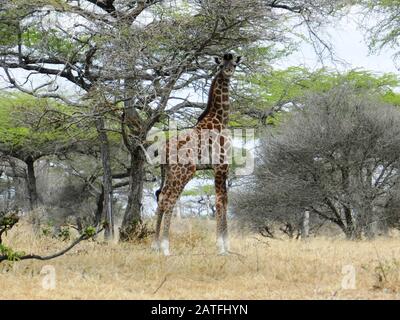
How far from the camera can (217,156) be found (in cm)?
869

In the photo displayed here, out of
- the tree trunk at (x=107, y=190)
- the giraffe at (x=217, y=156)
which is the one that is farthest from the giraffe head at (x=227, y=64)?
the tree trunk at (x=107, y=190)

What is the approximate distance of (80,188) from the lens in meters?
29.2

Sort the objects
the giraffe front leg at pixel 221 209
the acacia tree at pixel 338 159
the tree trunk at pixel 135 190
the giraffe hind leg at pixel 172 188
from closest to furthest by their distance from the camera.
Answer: the giraffe front leg at pixel 221 209 < the giraffe hind leg at pixel 172 188 < the tree trunk at pixel 135 190 < the acacia tree at pixel 338 159

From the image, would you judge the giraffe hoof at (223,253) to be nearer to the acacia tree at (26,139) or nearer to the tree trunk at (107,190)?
the tree trunk at (107,190)

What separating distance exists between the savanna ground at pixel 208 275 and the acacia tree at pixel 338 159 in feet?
19.9

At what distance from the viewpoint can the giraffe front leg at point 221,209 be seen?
869 cm

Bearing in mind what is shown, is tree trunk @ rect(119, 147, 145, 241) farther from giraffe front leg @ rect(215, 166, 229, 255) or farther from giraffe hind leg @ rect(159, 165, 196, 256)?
giraffe front leg @ rect(215, 166, 229, 255)

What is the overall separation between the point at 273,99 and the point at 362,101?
464cm

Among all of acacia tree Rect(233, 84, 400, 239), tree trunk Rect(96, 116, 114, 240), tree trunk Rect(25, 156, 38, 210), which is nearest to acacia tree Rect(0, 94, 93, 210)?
tree trunk Rect(25, 156, 38, 210)

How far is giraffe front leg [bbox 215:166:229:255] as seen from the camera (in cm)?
869

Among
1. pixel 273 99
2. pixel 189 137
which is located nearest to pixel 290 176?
pixel 273 99

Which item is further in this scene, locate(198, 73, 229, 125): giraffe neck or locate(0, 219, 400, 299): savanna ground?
locate(198, 73, 229, 125): giraffe neck

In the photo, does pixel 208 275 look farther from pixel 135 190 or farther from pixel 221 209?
pixel 135 190
